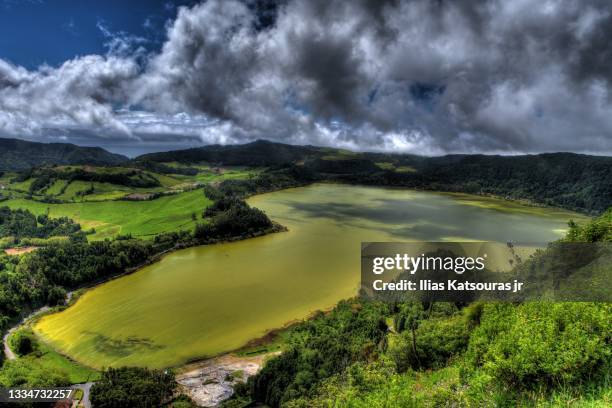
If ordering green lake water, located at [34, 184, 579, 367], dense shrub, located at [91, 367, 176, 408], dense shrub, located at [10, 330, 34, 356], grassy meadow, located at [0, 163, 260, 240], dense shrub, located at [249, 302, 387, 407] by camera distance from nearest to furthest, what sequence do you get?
1. dense shrub, located at [91, 367, 176, 408]
2. dense shrub, located at [249, 302, 387, 407]
3. dense shrub, located at [10, 330, 34, 356]
4. green lake water, located at [34, 184, 579, 367]
5. grassy meadow, located at [0, 163, 260, 240]

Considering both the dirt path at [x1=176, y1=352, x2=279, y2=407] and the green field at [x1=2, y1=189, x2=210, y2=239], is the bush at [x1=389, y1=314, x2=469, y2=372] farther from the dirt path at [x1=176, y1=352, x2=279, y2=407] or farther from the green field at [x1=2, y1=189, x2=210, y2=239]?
the green field at [x1=2, y1=189, x2=210, y2=239]

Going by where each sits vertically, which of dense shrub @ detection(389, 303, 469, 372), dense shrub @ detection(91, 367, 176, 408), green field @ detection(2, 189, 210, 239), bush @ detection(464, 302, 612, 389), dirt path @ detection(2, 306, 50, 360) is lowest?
dirt path @ detection(2, 306, 50, 360)

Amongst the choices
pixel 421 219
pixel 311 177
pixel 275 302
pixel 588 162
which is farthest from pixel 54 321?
pixel 588 162

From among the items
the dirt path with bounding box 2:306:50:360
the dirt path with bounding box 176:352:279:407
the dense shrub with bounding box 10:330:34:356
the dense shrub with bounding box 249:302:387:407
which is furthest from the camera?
the dense shrub with bounding box 10:330:34:356

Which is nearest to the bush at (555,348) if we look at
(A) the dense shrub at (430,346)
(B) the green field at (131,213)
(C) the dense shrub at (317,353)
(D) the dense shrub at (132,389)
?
(A) the dense shrub at (430,346)

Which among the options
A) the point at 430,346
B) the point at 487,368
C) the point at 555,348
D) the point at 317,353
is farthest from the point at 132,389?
the point at 555,348

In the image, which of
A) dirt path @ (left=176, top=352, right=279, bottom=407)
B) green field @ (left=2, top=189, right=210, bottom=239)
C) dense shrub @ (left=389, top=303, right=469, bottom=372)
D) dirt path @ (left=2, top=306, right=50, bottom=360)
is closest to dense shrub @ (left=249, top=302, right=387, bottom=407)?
dirt path @ (left=176, top=352, right=279, bottom=407)
